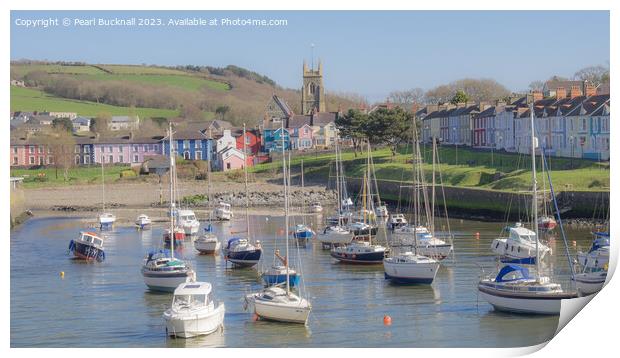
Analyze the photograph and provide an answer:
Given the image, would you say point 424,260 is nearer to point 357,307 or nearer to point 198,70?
point 357,307

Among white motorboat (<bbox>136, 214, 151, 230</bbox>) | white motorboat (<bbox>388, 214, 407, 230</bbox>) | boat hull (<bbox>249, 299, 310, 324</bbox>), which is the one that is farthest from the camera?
white motorboat (<bbox>136, 214, 151, 230</bbox>)

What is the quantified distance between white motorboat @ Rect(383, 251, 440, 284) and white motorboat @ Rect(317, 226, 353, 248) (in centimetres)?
546

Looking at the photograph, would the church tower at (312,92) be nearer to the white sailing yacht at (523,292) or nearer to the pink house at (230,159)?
the pink house at (230,159)

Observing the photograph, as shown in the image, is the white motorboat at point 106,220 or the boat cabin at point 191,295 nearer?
the boat cabin at point 191,295

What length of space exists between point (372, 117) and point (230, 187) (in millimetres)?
6363

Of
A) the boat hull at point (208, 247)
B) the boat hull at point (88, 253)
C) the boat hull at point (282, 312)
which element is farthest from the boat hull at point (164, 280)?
the boat hull at point (208, 247)

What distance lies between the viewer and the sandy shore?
38.2 metres

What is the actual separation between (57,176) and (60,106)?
2701mm

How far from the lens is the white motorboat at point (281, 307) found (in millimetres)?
14344

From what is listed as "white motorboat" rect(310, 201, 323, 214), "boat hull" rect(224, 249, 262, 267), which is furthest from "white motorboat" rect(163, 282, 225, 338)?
"white motorboat" rect(310, 201, 323, 214)

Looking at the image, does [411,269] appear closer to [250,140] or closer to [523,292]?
[523,292]

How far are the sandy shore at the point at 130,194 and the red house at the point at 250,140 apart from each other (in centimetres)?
739

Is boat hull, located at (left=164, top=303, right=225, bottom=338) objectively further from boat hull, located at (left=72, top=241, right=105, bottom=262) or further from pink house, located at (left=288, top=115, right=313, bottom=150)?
pink house, located at (left=288, top=115, right=313, bottom=150)

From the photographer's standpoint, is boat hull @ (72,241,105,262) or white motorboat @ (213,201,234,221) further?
white motorboat @ (213,201,234,221)
